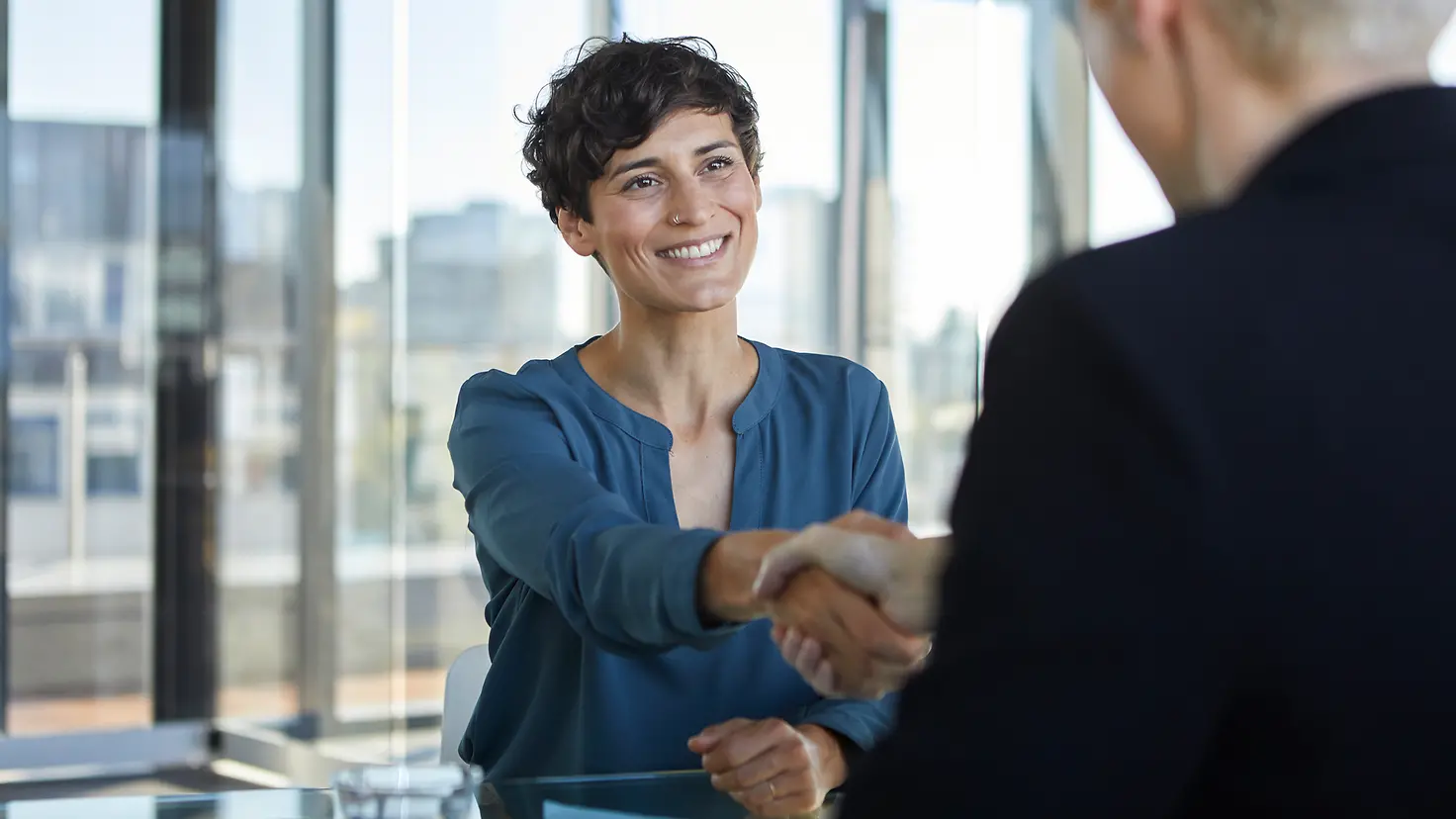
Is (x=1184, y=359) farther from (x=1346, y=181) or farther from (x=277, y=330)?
(x=277, y=330)

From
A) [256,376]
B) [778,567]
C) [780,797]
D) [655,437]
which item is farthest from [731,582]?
[256,376]

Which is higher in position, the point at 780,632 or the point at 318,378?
the point at 318,378

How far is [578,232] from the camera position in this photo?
6.73 ft

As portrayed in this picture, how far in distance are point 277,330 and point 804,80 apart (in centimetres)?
193

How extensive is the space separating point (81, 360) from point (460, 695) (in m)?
3.31

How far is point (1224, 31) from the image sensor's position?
0.78m

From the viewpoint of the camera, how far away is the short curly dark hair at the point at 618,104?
1906mm

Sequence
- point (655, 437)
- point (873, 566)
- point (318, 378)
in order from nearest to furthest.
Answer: point (873, 566) < point (655, 437) < point (318, 378)

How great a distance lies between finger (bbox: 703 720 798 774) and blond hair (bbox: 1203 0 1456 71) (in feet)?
3.06

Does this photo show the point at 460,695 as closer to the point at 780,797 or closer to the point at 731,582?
the point at 780,797

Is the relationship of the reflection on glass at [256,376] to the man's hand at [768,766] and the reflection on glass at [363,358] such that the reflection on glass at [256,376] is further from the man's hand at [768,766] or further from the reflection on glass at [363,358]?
the man's hand at [768,766]

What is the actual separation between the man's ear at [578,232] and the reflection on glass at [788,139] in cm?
219

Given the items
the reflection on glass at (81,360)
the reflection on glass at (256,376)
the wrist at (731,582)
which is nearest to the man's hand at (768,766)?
the wrist at (731,582)

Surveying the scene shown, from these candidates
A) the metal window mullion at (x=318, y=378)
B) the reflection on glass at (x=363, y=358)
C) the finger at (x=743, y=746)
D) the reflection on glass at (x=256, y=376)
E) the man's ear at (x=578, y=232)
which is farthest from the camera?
the reflection on glass at (x=256, y=376)
